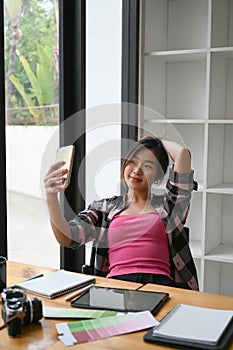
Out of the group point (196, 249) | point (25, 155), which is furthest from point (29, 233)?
point (196, 249)

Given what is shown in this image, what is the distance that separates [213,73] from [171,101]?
1.39 feet

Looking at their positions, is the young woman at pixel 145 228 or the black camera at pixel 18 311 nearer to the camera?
the black camera at pixel 18 311

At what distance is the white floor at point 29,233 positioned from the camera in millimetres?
2328

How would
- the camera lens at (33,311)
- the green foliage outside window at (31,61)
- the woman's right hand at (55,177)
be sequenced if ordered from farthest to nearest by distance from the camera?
the green foliage outside window at (31,61) < the woman's right hand at (55,177) < the camera lens at (33,311)

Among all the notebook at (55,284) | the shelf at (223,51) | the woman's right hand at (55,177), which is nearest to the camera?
the notebook at (55,284)

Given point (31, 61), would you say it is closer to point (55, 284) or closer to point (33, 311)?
point (55, 284)

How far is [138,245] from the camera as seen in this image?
2.04 m

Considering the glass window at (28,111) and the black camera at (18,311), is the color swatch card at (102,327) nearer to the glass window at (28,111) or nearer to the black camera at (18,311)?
the black camera at (18,311)

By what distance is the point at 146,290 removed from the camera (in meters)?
1.64

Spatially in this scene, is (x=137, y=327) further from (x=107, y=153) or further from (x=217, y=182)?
(x=217, y=182)

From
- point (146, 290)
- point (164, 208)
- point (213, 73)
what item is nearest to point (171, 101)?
point (213, 73)

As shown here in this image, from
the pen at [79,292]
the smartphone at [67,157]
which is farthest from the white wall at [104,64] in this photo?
the pen at [79,292]

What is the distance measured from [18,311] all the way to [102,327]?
0.71 ft

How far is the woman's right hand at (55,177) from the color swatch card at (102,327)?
1.77ft
